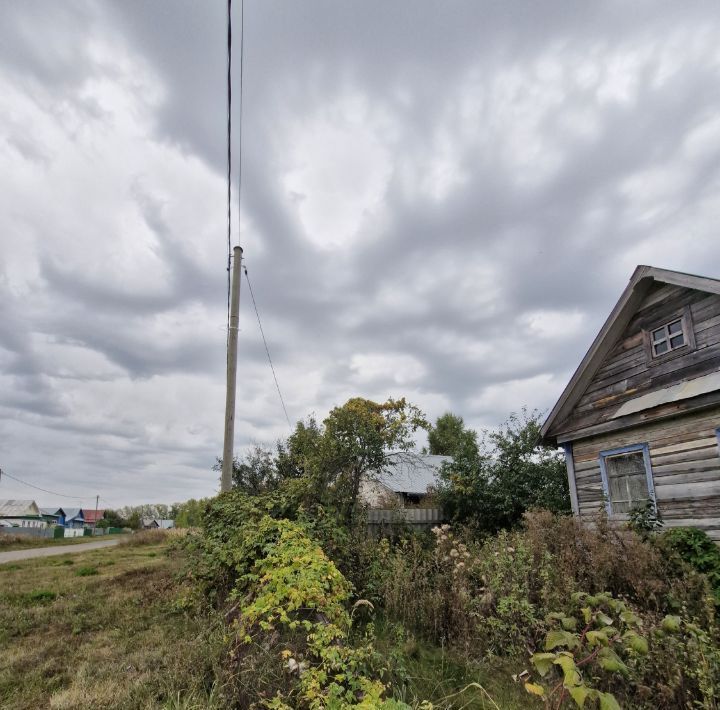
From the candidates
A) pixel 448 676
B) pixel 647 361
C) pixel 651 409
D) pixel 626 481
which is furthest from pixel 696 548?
pixel 448 676

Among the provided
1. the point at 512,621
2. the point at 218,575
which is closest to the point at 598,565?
the point at 512,621

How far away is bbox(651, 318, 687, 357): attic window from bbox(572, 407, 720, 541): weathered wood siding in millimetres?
1403

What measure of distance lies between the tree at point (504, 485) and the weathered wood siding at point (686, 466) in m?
3.80

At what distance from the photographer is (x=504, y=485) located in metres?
12.5

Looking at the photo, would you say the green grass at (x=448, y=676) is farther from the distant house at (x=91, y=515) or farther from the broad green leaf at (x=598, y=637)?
the distant house at (x=91, y=515)

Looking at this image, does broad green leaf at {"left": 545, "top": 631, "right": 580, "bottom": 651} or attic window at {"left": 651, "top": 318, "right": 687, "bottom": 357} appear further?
attic window at {"left": 651, "top": 318, "right": 687, "bottom": 357}

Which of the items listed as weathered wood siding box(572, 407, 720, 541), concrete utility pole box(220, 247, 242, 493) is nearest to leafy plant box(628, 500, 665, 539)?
weathered wood siding box(572, 407, 720, 541)

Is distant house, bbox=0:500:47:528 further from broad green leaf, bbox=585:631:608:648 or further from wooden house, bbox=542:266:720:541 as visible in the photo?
broad green leaf, bbox=585:631:608:648

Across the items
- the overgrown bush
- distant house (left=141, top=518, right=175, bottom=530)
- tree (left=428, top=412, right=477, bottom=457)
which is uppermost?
tree (left=428, top=412, right=477, bottom=457)

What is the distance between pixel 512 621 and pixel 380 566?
232cm

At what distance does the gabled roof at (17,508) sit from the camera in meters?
57.8

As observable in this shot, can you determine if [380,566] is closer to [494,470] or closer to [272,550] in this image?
[272,550]

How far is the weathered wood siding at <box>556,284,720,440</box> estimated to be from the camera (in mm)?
7867

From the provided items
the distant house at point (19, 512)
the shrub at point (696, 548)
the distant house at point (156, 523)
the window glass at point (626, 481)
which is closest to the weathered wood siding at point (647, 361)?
the window glass at point (626, 481)
